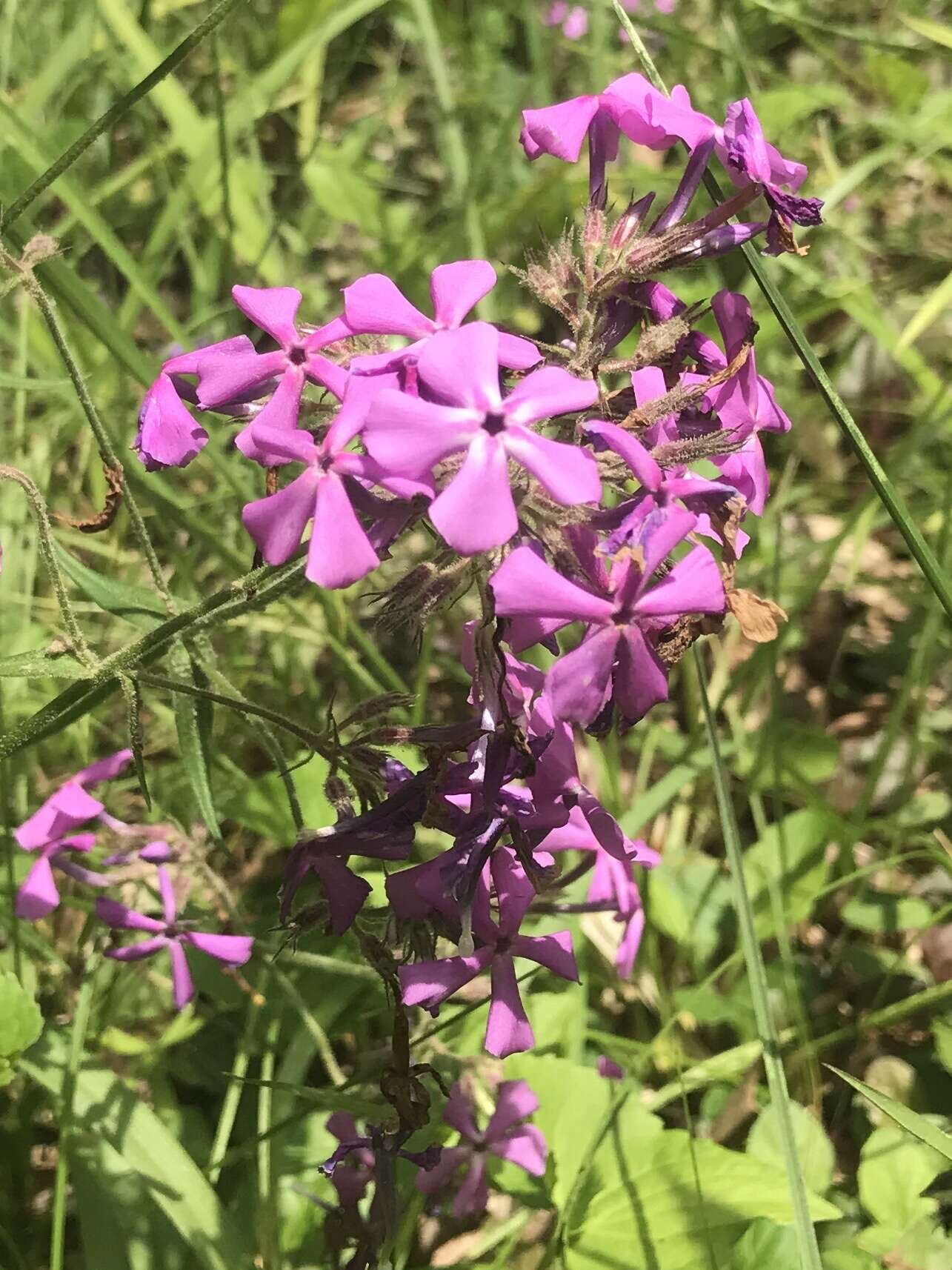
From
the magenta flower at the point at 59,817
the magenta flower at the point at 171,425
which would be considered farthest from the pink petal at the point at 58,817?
the magenta flower at the point at 171,425

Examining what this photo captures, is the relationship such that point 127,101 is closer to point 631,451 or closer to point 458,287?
point 458,287

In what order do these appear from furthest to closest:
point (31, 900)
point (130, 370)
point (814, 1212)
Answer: point (130, 370) → point (31, 900) → point (814, 1212)

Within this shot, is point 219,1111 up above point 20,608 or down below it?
below

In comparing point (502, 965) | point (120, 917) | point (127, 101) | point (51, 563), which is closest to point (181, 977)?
point (120, 917)

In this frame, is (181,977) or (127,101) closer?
(127,101)

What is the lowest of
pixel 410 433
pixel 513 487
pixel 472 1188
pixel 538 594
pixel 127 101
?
pixel 472 1188

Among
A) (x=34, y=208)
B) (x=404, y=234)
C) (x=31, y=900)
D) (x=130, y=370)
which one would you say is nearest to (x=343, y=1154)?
(x=31, y=900)

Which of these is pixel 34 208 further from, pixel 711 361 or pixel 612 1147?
pixel 612 1147

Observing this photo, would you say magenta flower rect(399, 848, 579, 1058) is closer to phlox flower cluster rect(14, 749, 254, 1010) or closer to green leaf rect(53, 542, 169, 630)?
phlox flower cluster rect(14, 749, 254, 1010)
